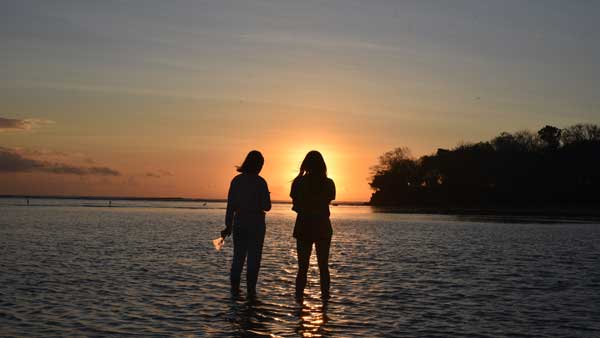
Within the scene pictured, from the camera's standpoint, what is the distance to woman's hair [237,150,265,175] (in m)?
11.9

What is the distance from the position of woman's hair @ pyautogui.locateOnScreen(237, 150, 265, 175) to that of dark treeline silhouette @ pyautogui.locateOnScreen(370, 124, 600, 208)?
113 metres

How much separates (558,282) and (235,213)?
7817 mm

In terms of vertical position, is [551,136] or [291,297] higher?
[551,136]

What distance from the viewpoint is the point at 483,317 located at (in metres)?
10.1

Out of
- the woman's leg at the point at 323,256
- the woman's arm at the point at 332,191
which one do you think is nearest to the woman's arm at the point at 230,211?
the woman's leg at the point at 323,256

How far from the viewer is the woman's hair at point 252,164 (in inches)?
468

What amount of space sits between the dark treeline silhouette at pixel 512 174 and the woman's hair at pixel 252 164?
11267 cm

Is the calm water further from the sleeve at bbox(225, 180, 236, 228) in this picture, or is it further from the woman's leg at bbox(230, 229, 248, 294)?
the sleeve at bbox(225, 180, 236, 228)

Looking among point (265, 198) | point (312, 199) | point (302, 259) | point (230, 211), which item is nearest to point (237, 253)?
point (230, 211)

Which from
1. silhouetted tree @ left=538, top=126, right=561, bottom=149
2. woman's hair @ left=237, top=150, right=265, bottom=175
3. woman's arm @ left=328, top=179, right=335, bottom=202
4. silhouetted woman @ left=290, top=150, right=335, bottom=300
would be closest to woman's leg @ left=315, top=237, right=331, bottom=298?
silhouetted woman @ left=290, top=150, right=335, bottom=300

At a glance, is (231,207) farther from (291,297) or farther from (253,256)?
(291,297)

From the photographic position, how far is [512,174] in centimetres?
12419

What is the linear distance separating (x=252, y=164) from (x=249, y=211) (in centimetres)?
86

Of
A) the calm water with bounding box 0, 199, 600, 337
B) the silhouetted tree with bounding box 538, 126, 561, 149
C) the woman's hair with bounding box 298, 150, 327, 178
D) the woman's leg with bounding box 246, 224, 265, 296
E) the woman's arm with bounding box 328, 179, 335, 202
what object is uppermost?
the silhouetted tree with bounding box 538, 126, 561, 149
